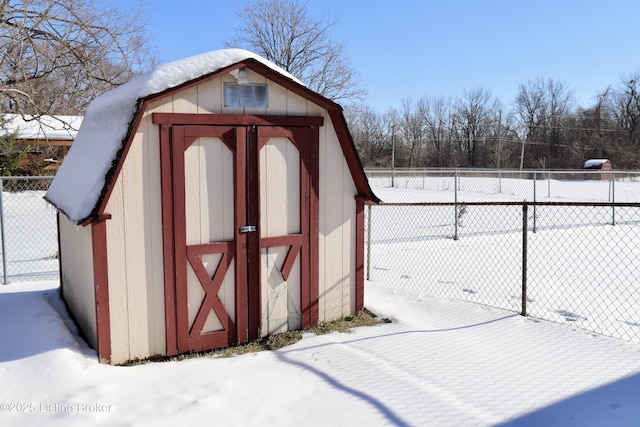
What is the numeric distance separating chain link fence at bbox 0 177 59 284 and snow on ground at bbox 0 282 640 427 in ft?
10.8

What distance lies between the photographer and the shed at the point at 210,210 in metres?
4.64

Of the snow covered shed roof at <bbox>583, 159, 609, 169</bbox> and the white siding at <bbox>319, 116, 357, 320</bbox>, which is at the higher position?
the snow covered shed roof at <bbox>583, 159, 609, 169</bbox>

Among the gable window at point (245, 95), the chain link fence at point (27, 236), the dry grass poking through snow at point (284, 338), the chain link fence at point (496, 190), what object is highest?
the gable window at point (245, 95)

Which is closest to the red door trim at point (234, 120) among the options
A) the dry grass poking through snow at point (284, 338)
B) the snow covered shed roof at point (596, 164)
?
the dry grass poking through snow at point (284, 338)

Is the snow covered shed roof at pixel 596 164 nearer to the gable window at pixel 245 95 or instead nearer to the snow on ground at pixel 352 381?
the snow on ground at pixel 352 381

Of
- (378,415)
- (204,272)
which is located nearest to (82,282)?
(204,272)

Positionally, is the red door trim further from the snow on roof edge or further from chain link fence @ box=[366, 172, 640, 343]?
chain link fence @ box=[366, 172, 640, 343]

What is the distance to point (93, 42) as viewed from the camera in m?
10.1

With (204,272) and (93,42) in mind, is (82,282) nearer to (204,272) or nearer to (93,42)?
(204,272)

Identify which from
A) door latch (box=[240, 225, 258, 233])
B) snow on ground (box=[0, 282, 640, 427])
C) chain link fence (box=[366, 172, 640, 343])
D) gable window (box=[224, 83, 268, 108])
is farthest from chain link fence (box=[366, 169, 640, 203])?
snow on ground (box=[0, 282, 640, 427])

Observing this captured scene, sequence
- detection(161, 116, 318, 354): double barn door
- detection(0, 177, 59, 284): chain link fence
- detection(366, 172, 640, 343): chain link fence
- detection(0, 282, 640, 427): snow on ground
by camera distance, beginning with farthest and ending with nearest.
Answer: detection(0, 177, 59, 284): chain link fence
detection(366, 172, 640, 343): chain link fence
detection(161, 116, 318, 354): double barn door
detection(0, 282, 640, 427): snow on ground

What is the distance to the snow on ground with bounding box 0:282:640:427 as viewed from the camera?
3.52 m

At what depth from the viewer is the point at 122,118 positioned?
4.83 meters

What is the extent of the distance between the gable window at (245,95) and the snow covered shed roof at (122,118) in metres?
0.18
